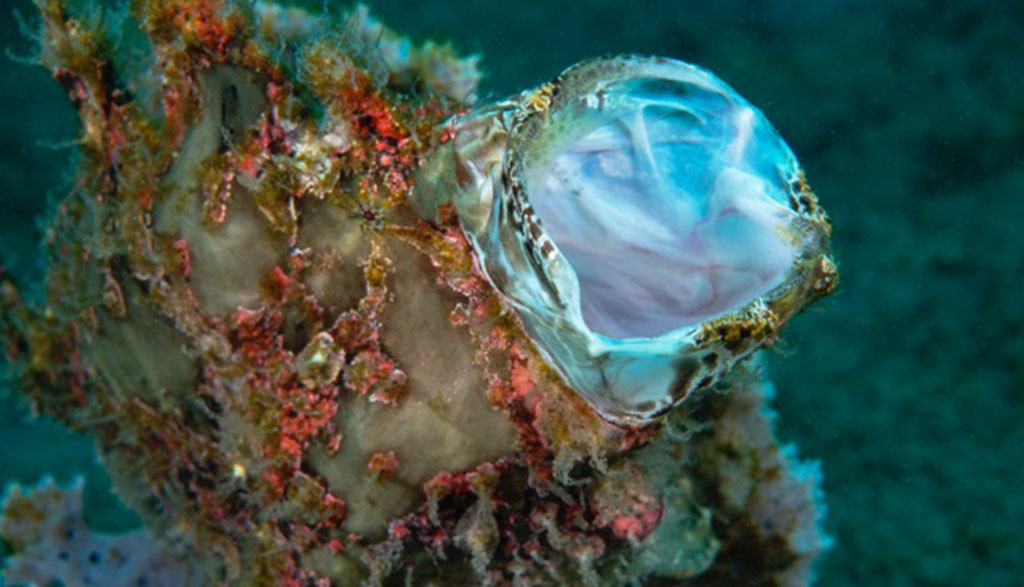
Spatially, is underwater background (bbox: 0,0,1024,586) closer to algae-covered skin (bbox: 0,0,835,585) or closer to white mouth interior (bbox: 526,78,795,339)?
algae-covered skin (bbox: 0,0,835,585)

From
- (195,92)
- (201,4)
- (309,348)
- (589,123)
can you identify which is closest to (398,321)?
(309,348)

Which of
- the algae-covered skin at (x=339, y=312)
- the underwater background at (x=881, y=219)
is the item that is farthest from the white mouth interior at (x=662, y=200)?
the underwater background at (x=881, y=219)

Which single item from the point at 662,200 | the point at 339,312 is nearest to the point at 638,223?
the point at 662,200

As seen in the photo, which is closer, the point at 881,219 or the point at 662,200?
the point at 662,200

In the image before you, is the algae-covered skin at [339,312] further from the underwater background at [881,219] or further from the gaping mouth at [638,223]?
the underwater background at [881,219]

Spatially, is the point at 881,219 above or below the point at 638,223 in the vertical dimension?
above

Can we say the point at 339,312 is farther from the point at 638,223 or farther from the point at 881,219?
the point at 881,219

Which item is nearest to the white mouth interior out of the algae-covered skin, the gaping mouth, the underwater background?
the gaping mouth
